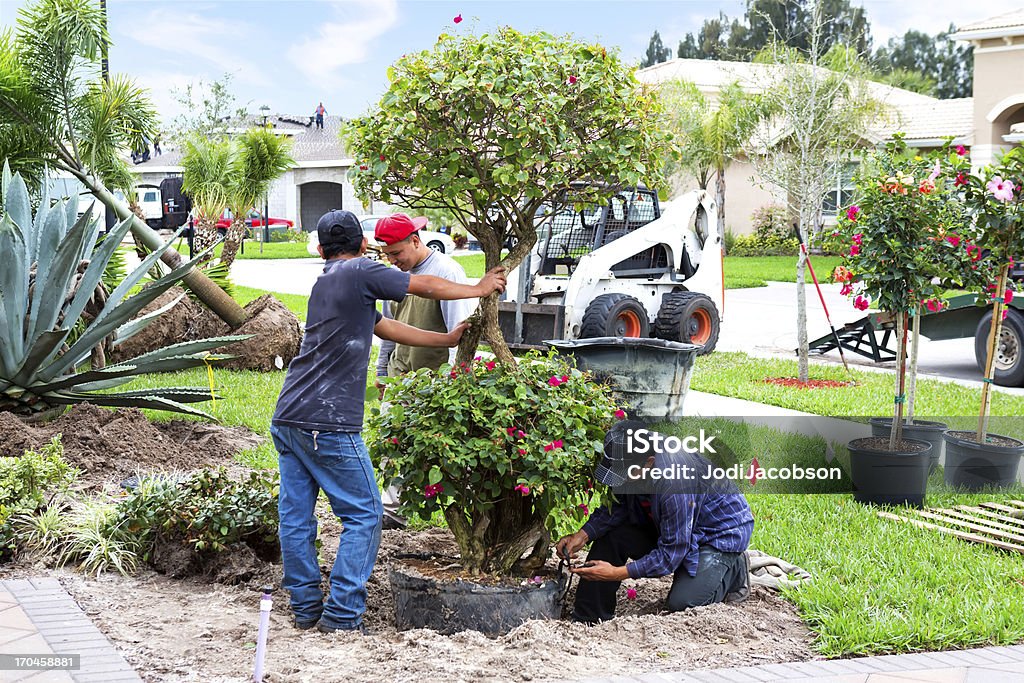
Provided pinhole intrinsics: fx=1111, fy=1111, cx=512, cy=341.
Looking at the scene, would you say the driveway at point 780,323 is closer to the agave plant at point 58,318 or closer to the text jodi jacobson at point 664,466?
the text jodi jacobson at point 664,466

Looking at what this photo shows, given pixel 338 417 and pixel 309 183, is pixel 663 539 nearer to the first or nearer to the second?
pixel 338 417

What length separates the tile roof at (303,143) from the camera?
51.9 m

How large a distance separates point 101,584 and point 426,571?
1.52 meters

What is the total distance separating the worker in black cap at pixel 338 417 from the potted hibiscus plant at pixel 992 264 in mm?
3905

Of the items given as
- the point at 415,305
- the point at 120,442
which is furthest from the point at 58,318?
the point at 415,305

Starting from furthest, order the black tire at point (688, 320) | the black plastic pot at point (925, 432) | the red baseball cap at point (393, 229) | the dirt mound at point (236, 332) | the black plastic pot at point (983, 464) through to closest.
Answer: the black tire at point (688, 320), the dirt mound at point (236, 332), the black plastic pot at point (925, 432), the black plastic pot at point (983, 464), the red baseball cap at point (393, 229)

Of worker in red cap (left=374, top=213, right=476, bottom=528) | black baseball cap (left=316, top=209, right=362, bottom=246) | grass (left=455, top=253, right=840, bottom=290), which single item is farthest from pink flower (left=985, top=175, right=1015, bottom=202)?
grass (left=455, top=253, right=840, bottom=290)

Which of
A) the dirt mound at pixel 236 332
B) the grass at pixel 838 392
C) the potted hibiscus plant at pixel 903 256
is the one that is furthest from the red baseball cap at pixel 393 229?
the dirt mound at pixel 236 332

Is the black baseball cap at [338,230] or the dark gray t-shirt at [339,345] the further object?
the black baseball cap at [338,230]

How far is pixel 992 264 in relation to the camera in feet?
24.0

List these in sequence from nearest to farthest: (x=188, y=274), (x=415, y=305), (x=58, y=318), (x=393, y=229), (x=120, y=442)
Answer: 1. (x=393, y=229)
2. (x=415, y=305)
3. (x=120, y=442)
4. (x=58, y=318)
5. (x=188, y=274)

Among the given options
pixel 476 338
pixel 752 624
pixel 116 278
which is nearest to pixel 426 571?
pixel 476 338

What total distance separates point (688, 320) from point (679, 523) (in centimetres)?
860

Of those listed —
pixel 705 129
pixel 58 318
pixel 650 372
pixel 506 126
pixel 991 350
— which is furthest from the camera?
pixel 705 129
